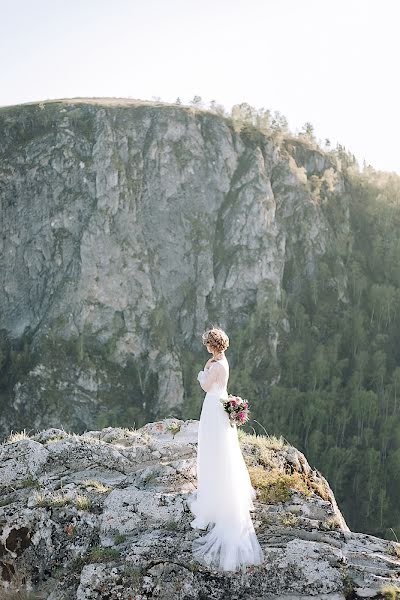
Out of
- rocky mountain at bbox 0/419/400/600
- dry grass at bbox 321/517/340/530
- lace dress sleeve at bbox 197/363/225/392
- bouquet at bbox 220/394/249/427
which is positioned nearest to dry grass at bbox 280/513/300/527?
rocky mountain at bbox 0/419/400/600

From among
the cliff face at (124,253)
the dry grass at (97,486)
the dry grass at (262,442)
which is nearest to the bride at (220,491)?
the dry grass at (97,486)

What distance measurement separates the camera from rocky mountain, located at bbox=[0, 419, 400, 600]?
6.72 m

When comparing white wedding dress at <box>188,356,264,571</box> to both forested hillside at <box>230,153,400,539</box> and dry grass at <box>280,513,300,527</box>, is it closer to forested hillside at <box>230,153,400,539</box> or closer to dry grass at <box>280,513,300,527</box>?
dry grass at <box>280,513,300,527</box>

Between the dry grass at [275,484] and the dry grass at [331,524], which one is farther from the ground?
the dry grass at [275,484]

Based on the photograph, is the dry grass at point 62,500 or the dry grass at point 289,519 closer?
the dry grass at point 289,519

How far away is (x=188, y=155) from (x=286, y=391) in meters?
28.4

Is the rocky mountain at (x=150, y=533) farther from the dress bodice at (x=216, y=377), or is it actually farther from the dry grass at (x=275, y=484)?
the dress bodice at (x=216, y=377)

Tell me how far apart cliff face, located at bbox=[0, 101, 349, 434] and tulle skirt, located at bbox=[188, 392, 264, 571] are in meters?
53.8

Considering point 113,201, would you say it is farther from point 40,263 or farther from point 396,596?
point 396,596

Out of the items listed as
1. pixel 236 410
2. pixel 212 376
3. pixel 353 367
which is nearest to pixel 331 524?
pixel 236 410

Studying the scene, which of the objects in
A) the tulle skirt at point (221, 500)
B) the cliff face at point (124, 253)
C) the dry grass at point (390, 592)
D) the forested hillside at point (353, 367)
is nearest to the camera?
the dry grass at point (390, 592)

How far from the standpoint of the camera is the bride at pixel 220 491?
703 centimetres

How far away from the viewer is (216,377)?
8.16 metres

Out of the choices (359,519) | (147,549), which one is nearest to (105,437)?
(147,549)
